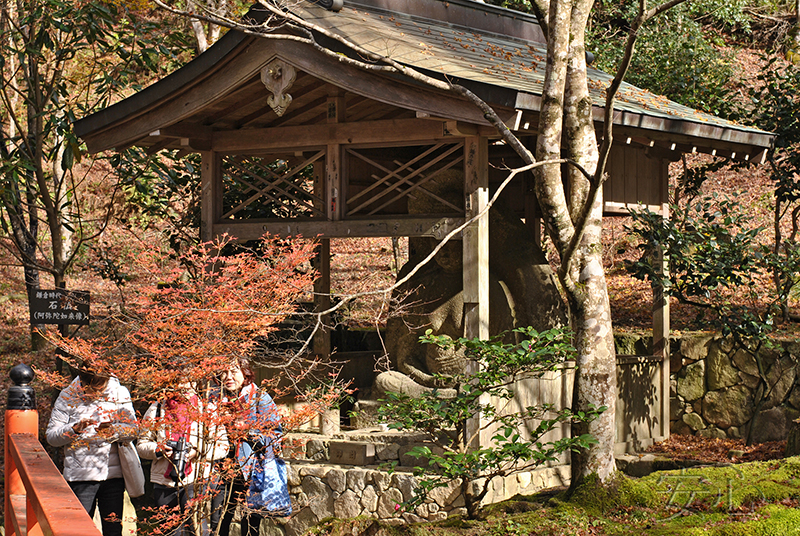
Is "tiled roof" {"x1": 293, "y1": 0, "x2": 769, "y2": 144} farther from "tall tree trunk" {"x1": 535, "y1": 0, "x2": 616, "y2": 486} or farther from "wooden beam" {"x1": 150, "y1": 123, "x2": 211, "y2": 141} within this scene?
"wooden beam" {"x1": 150, "y1": 123, "x2": 211, "y2": 141}

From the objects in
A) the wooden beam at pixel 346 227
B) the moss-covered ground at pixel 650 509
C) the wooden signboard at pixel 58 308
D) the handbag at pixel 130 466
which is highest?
the wooden beam at pixel 346 227

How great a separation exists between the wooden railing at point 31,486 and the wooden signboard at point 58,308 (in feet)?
13.1

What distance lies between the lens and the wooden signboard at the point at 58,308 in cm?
750

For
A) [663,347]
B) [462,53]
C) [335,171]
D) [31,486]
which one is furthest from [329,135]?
[31,486]

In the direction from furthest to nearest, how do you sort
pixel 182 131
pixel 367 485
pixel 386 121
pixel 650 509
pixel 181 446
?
pixel 182 131 < pixel 386 121 < pixel 367 485 < pixel 650 509 < pixel 181 446

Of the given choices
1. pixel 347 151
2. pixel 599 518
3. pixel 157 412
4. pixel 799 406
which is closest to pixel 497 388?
pixel 599 518

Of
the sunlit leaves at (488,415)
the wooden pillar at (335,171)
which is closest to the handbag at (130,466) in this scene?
the sunlit leaves at (488,415)

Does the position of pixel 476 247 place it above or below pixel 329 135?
below

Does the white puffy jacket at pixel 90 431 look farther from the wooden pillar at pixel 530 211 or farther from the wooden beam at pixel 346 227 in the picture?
the wooden pillar at pixel 530 211

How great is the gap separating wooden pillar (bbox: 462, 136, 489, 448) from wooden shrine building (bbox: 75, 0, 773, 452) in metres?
0.01

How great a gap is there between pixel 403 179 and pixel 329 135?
0.94 m

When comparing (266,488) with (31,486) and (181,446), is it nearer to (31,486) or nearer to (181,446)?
(181,446)

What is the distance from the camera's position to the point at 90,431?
5.09 metres

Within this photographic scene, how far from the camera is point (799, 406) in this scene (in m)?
8.75
